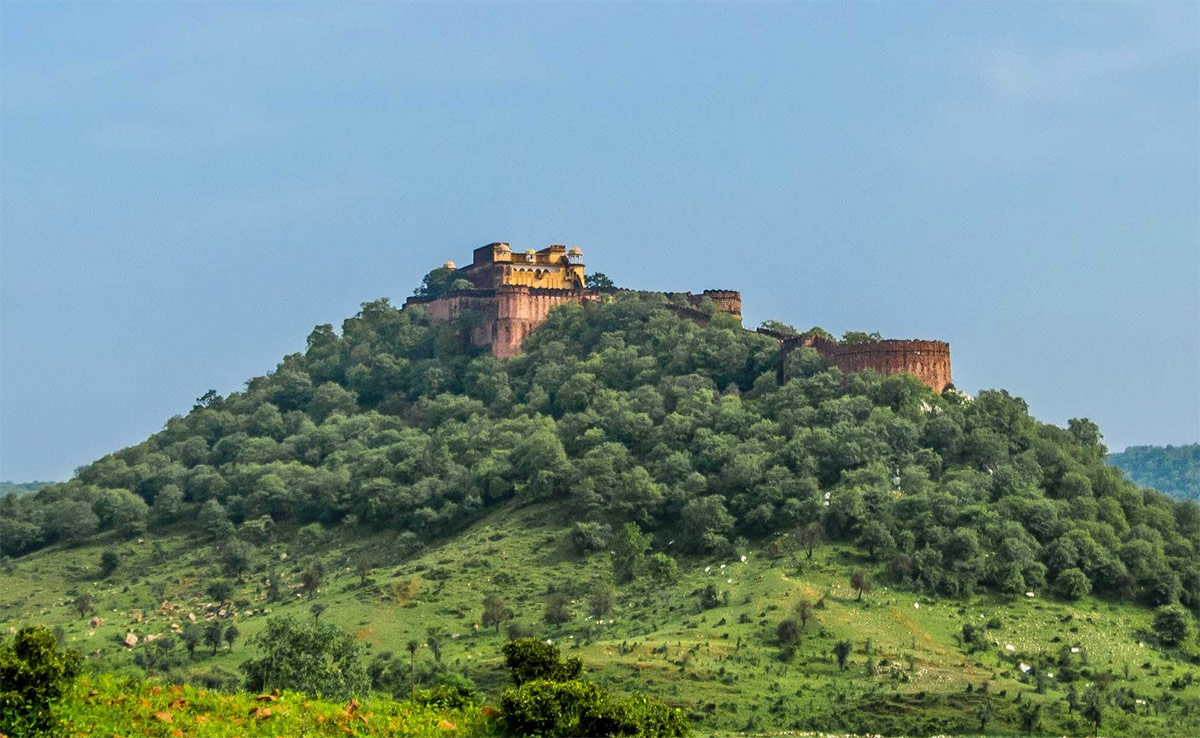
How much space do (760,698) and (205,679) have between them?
48.8 ft

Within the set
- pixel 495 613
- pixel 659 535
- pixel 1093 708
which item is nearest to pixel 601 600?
pixel 495 613

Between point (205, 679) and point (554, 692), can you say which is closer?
point (554, 692)

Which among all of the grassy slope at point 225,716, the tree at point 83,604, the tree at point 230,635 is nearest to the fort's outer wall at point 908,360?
the tree at point 230,635

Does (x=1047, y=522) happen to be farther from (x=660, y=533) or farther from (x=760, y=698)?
(x=760, y=698)

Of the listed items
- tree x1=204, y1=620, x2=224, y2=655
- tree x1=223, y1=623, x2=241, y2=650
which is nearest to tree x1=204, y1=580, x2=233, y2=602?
tree x1=223, y1=623, x2=241, y2=650

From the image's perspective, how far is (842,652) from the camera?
4878 centimetres

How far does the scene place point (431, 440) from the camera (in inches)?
2970

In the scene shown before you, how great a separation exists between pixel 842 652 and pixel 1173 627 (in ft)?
38.5

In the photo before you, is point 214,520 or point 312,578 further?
point 214,520

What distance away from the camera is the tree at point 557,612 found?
183 ft

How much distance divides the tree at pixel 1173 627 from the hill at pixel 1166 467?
10462cm

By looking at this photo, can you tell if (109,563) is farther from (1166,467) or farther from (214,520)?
(1166,467)

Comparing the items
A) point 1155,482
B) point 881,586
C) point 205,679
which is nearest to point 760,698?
point 881,586

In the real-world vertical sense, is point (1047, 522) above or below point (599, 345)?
below
